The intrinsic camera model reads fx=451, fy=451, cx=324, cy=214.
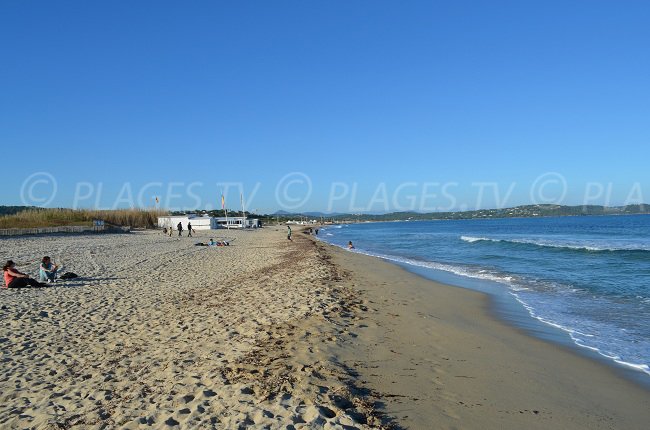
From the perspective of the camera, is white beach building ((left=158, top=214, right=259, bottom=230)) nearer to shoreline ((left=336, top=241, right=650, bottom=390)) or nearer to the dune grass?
the dune grass

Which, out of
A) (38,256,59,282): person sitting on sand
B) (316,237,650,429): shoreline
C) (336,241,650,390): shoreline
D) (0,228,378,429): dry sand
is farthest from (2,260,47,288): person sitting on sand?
(336,241,650,390): shoreline

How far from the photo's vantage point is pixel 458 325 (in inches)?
361

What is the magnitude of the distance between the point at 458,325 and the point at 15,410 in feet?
24.4

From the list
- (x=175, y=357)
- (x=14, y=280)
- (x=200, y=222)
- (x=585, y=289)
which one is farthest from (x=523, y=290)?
(x=200, y=222)

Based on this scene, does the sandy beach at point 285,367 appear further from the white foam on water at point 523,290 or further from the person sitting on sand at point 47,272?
the person sitting on sand at point 47,272

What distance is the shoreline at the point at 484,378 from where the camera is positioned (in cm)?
464

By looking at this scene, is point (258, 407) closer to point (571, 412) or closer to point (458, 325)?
point (571, 412)

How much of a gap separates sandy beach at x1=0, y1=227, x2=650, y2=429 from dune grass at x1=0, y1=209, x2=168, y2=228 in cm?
3523

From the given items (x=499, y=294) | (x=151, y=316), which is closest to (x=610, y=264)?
(x=499, y=294)

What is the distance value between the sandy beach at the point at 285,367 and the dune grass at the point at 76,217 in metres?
35.2

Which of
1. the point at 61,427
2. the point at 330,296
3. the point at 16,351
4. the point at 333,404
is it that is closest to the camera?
the point at 61,427

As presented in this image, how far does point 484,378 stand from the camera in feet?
19.0

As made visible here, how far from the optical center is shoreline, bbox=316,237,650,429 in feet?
15.2

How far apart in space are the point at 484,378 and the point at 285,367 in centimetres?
256
